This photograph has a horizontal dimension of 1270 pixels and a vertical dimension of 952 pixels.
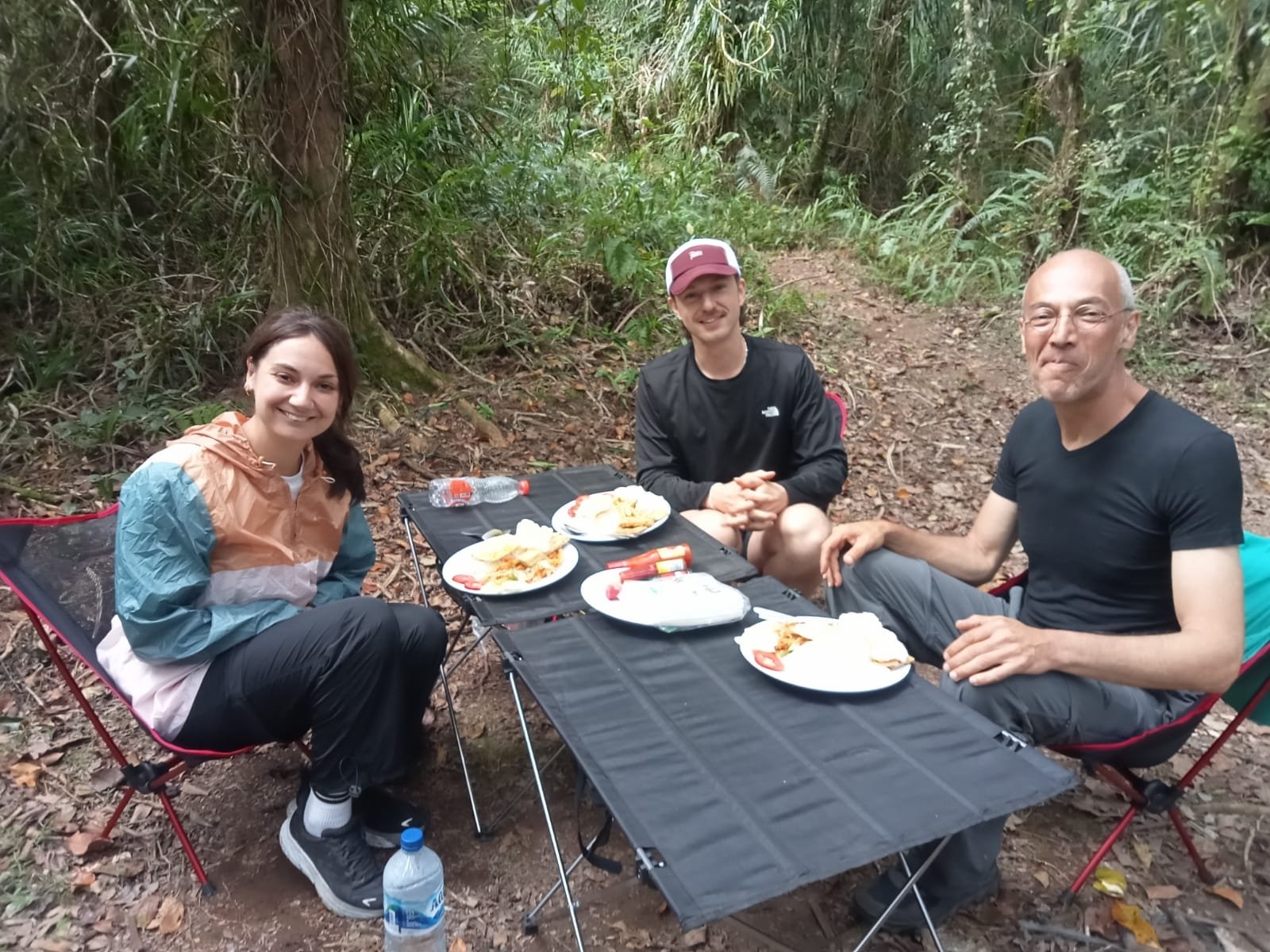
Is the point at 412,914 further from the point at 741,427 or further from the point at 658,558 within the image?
the point at 741,427

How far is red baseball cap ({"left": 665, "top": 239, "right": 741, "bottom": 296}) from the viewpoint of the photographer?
2.62 m

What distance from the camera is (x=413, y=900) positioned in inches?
67.7

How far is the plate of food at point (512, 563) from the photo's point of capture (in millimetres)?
2020

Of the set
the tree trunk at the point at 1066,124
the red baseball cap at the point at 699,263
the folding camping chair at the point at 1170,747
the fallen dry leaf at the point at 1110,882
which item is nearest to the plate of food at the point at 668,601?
the folding camping chair at the point at 1170,747

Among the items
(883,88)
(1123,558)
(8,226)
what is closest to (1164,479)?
(1123,558)

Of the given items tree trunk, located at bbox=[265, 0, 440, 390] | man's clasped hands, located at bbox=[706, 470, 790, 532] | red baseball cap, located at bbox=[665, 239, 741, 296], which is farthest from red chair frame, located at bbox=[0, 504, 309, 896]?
tree trunk, located at bbox=[265, 0, 440, 390]

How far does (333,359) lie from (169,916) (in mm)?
1437

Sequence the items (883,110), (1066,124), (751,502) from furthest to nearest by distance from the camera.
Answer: (883,110) < (1066,124) < (751,502)

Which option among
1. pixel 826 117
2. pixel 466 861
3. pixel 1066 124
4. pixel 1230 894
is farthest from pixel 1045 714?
pixel 826 117

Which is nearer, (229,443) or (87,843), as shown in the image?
(229,443)

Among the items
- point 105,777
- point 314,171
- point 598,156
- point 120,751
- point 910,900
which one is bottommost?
point 105,777

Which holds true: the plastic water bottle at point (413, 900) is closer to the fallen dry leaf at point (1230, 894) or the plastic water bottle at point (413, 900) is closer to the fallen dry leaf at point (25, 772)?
the fallen dry leaf at point (25, 772)

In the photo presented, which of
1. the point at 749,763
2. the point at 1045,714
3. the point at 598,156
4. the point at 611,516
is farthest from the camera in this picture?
the point at 598,156

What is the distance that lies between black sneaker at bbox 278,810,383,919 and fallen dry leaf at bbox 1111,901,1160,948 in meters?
1.83
